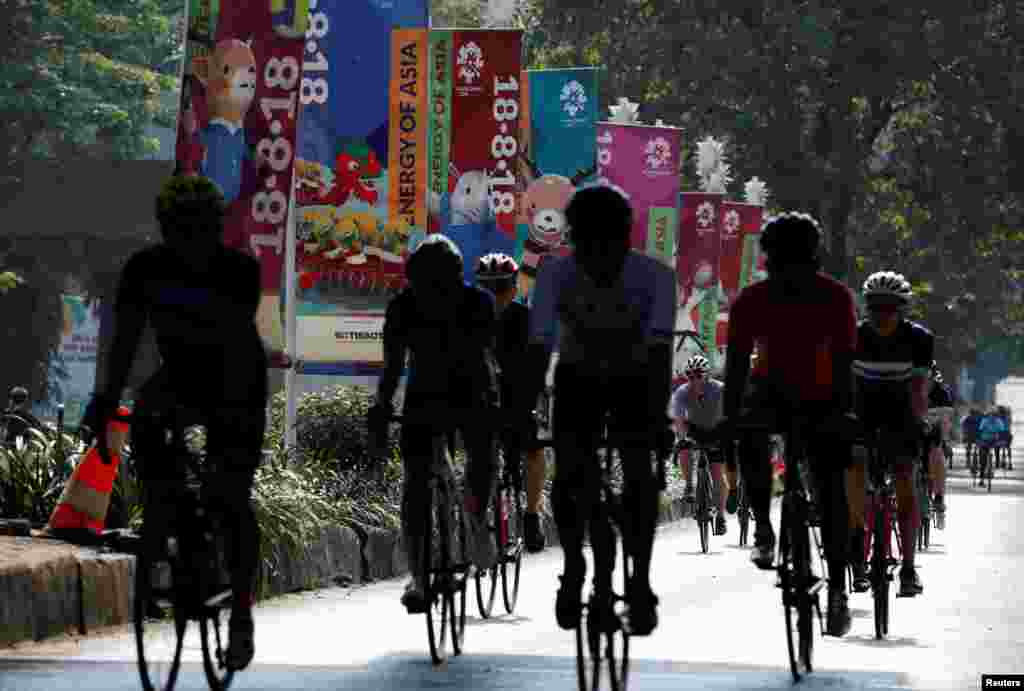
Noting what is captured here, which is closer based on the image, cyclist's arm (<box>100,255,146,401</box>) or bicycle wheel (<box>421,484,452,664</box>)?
cyclist's arm (<box>100,255,146,401</box>)

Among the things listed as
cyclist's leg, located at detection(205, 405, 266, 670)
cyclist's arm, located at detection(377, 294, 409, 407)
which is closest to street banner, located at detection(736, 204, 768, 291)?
cyclist's arm, located at detection(377, 294, 409, 407)

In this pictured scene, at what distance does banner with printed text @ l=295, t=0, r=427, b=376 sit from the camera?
74.4ft

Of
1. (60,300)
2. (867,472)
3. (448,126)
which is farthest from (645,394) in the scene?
(60,300)

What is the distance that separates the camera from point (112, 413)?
390 inches

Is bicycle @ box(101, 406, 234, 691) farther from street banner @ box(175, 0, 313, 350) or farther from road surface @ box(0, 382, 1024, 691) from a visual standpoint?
street banner @ box(175, 0, 313, 350)

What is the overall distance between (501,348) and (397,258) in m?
8.11

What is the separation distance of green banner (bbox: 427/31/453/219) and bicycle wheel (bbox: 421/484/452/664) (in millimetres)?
12326

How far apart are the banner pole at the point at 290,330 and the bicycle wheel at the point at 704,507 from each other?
5.07 metres

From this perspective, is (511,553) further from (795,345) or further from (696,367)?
(696,367)

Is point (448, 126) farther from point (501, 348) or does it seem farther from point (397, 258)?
point (501, 348)

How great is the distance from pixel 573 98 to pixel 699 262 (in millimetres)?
9789

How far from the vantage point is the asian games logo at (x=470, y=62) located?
24828 mm

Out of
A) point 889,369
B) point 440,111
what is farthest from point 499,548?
point 440,111

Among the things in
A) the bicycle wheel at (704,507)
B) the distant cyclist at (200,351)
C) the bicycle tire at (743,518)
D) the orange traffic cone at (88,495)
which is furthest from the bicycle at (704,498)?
the distant cyclist at (200,351)
